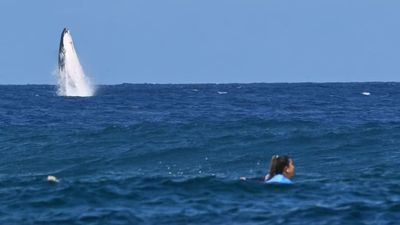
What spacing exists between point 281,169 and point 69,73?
2492 inches

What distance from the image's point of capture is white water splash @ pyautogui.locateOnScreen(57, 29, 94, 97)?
7672cm

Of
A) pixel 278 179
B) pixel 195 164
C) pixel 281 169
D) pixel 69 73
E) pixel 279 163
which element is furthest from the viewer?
pixel 69 73

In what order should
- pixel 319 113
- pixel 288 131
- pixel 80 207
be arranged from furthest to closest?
pixel 319 113, pixel 288 131, pixel 80 207

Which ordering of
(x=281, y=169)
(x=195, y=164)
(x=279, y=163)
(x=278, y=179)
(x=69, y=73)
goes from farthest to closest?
(x=69, y=73) < (x=195, y=164) < (x=278, y=179) < (x=281, y=169) < (x=279, y=163)

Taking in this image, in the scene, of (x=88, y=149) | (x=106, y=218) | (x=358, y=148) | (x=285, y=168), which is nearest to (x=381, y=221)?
(x=285, y=168)

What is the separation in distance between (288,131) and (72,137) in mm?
7414

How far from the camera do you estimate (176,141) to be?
31156mm

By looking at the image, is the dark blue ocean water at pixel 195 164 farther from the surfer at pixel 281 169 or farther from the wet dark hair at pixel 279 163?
the wet dark hair at pixel 279 163

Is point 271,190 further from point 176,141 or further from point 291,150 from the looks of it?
point 176,141

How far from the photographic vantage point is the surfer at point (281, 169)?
17250 mm

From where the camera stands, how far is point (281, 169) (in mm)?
17453

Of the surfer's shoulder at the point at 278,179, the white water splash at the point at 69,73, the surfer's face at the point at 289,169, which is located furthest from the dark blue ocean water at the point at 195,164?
the white water splash at the point at 69,73

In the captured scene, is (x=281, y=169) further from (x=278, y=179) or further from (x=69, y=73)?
(x=69, y=73)

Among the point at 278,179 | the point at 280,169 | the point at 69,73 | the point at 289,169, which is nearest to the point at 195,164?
the point at 278,179
